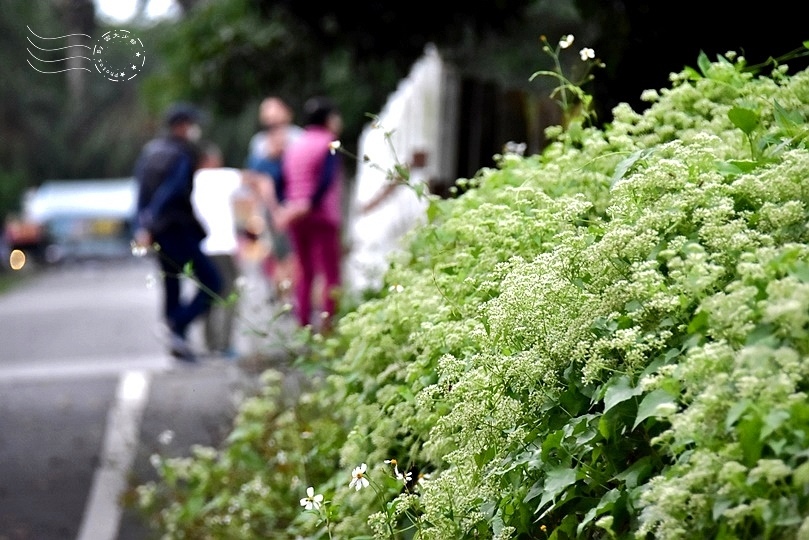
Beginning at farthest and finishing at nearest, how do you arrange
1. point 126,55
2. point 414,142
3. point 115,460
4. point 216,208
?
point 216,208 < point 414,142 < point 115,460 < point 126,55

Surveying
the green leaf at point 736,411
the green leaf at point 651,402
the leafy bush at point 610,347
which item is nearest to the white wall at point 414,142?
the leafy bush at point 610,347

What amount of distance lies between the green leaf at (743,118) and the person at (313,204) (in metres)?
7.18

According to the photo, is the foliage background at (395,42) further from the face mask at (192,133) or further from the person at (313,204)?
the face mask at (192,133)

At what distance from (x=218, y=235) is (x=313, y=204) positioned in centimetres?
185

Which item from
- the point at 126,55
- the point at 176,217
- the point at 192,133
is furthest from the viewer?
the point at 192,133

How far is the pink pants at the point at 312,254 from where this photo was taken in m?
10.6

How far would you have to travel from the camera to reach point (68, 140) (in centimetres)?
5575

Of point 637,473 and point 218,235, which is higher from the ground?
point 637,473

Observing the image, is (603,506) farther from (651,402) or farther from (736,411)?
(736,411)

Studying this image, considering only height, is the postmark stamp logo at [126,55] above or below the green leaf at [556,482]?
above

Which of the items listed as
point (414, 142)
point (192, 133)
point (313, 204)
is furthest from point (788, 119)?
point (192, 133)

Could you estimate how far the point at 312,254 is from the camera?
10.8m

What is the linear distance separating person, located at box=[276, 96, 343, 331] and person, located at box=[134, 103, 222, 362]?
68 centimetres

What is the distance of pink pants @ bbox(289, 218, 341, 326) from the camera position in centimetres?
1057
